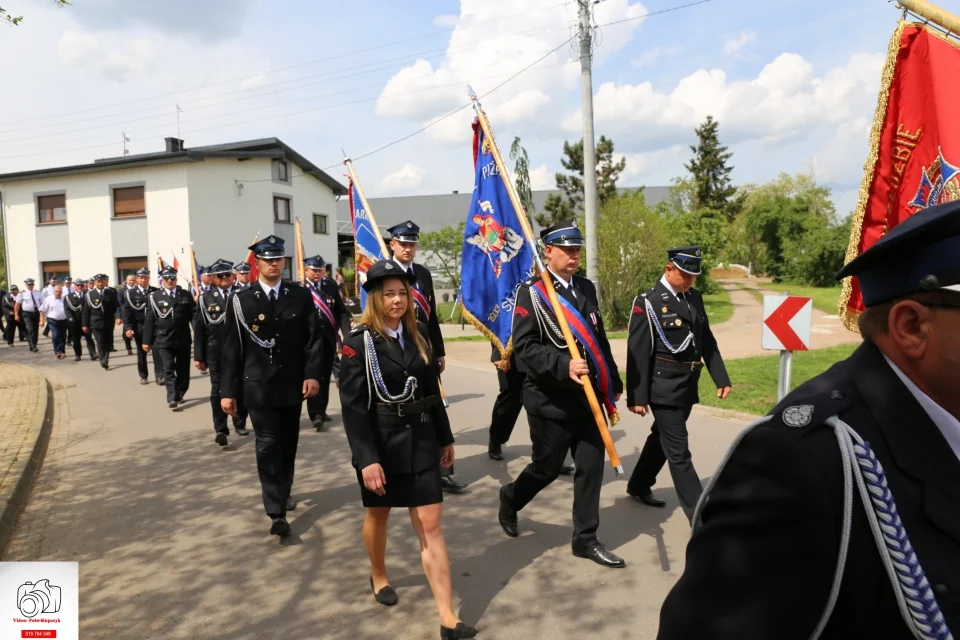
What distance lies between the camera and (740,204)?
61.1 meters

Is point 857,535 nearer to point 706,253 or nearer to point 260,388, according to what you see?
point 260,388

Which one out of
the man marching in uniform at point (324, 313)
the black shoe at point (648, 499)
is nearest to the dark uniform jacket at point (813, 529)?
the black shoe at point (648, 499)

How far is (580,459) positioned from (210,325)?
6.00 metres

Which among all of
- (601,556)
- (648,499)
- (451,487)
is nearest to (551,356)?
(601,556)

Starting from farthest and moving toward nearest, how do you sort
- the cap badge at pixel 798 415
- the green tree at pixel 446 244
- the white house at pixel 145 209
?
the green tree at pixel 446 244
the white house at pixel 145 209
the cap badge at pixel 798 415

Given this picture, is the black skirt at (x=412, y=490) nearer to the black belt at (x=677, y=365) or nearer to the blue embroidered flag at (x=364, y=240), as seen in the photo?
the black belt at (x=677, y=365)

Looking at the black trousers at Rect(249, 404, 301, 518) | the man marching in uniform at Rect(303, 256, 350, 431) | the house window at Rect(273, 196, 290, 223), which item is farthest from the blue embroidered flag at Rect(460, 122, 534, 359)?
the house window at Rect(273, 196, 290, 223)

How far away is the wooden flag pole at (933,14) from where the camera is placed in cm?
290

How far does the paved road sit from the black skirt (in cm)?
68

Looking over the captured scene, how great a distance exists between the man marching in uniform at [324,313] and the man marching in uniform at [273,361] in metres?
2.60

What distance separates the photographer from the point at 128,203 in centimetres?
2831

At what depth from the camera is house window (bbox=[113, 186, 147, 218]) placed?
28094 millimetres

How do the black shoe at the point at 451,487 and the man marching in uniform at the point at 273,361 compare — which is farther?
the black shoe at the point at 451,487

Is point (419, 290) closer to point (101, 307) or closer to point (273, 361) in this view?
point (273, 361)
